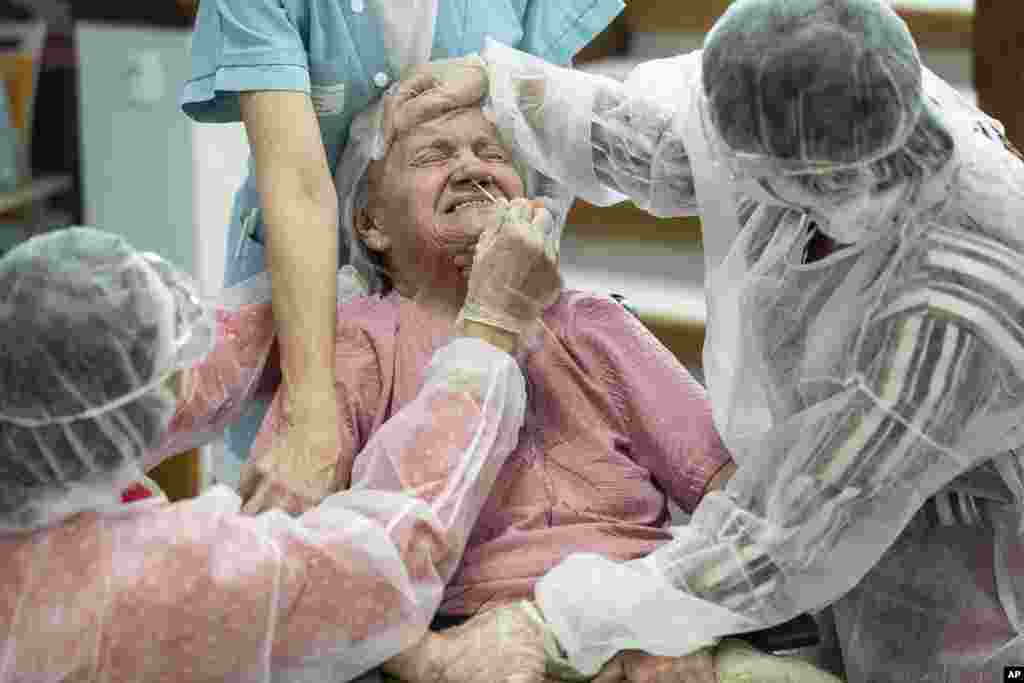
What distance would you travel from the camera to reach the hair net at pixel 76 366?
54.3 inches

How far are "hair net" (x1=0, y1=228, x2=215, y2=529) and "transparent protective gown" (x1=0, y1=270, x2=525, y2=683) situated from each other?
66mm

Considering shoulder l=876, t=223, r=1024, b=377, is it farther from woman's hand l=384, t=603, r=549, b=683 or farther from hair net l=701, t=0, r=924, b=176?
woman's hand l=384, t=603, r=549, b=683

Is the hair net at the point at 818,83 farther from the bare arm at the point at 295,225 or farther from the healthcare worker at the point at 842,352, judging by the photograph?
the bare arm at the point at 295,225

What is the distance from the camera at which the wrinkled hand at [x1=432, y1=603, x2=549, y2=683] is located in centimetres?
164

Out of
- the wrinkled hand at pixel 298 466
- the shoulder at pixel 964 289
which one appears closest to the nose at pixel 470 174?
the wrinkled hand at pixel 298 466

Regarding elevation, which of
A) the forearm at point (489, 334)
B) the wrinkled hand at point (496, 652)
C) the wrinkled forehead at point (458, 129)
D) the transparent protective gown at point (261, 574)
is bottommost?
the wrinkled hand at point (496, 652)

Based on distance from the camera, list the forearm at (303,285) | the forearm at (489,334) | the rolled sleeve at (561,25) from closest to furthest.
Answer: the forearm at (489,334) → the forearm at (303,285) → the rolled sleeve at (561,25)

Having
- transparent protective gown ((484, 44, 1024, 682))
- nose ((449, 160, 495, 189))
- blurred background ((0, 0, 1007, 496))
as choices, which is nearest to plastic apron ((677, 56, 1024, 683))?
transparent protective gown ((484, 44, 1024, 682))

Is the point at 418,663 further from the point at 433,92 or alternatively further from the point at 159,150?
the point at 159,150

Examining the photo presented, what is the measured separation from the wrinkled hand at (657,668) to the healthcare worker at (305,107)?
43 centimetres

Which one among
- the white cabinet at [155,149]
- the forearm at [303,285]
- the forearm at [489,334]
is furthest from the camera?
the white cabinet at [155,149]

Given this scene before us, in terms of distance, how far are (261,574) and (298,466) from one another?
1.25ft

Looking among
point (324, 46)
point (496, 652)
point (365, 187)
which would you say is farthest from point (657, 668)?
point (324, 46)

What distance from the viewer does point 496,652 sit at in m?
1.66
